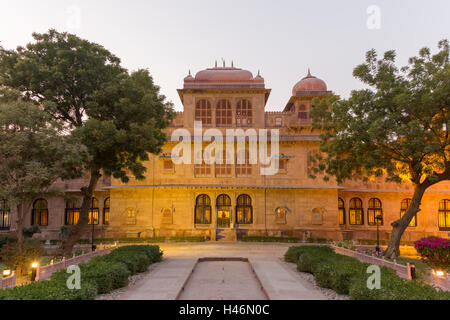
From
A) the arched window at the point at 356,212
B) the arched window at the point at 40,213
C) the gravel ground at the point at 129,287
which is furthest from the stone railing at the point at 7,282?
the arched window at the point at 356,212

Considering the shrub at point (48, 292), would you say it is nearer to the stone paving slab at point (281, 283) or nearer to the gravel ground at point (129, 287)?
the gravel ground at point (129, 287)

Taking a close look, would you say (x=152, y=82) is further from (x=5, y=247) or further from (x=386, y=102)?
(x=386, y=102)

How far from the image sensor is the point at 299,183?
124 ft

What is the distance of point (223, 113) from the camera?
39781 mm

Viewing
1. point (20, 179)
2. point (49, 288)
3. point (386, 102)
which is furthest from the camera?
point (386, 102)

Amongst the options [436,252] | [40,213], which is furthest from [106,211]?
[436,252]

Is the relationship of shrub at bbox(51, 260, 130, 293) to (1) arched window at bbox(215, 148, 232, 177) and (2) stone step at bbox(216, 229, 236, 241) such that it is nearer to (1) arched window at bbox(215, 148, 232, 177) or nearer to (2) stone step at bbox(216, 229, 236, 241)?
(2) stone step at bbox(216, 229, 236, 241)

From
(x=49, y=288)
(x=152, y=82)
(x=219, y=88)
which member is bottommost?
(x=49, y=288)

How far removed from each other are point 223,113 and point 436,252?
25999 millimetres

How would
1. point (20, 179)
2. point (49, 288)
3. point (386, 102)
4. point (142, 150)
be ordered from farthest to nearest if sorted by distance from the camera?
1. point (142, 150)
2. point (386, 102)
3. point (20, 179)
4. point (49, 288)

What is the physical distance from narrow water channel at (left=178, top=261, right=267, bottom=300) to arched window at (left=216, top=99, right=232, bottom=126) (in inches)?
804

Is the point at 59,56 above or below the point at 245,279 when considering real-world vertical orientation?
above

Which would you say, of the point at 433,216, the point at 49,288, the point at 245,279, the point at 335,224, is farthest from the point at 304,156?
the point at 49,288
